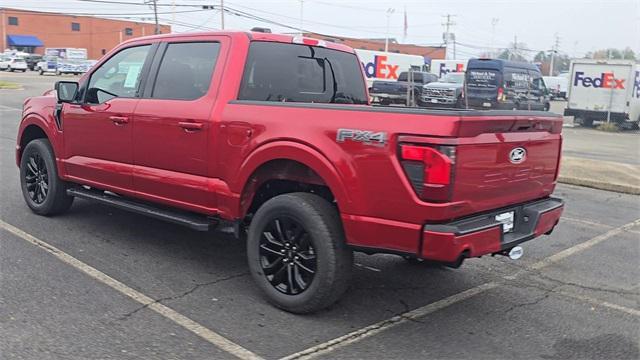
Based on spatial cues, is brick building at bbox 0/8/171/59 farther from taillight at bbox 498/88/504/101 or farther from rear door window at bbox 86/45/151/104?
rear door window at bbox 86/45/151/104

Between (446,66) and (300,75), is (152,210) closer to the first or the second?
(300,75)

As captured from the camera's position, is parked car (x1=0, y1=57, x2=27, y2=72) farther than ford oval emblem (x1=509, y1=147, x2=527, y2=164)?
Yes

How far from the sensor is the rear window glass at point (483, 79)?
22.8m

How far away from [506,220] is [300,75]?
210 cm

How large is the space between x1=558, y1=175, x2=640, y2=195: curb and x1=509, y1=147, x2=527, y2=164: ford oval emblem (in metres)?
6.36

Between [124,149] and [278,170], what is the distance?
173 cm

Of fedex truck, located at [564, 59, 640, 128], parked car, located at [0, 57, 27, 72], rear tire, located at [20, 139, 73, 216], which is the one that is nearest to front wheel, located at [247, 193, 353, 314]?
rear tire, located at [20, 139, 73, 216]

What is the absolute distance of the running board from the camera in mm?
4648

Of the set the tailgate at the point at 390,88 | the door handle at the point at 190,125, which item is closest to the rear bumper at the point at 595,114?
the tailgate at the point at 390,88

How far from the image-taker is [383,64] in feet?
119

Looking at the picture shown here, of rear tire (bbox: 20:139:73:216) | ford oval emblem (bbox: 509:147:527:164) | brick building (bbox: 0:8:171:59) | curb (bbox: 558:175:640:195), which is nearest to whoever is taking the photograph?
ford oval emblem (bbox: 509:147:527:164)

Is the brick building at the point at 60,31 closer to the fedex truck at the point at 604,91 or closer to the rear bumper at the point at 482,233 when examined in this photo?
the fedex truck at the point at 604,91

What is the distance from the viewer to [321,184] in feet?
13.3

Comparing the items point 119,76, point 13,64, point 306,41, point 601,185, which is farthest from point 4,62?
point 306,41
